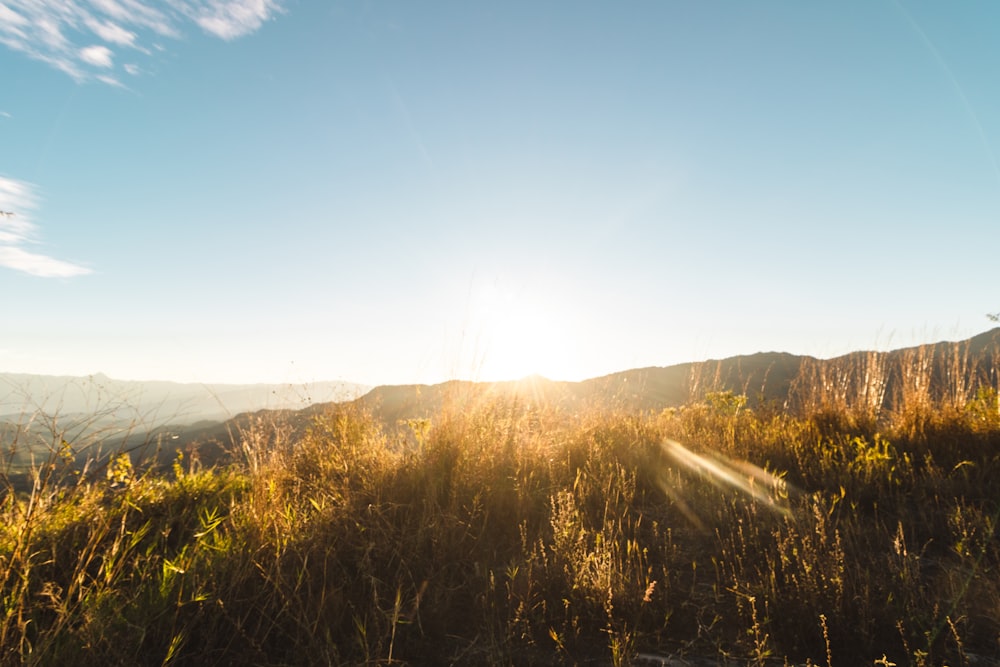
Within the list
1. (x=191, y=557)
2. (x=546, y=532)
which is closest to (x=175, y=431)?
(x=191, y=557)

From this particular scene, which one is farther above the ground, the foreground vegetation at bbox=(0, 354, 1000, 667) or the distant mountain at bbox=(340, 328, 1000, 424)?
the distant mountain at bbox=(340, 328, 1000, 424)

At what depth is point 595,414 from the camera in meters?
5.92

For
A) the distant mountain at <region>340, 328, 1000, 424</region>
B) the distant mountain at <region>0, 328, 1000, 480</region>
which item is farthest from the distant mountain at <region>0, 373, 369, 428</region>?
the distant mountain at <region>340, 328, 1000, 424</region>

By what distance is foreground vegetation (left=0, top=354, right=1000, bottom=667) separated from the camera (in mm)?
2127

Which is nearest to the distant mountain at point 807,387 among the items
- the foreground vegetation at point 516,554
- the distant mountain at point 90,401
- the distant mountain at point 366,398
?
the distant mountain at point 366,398

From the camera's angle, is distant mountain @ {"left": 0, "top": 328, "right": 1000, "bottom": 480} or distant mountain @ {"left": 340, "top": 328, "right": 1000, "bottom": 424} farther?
distant mountain @ {"left": 340, "top": 328, "right": 1000, "bottom": 424}

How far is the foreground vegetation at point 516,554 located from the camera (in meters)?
2.13

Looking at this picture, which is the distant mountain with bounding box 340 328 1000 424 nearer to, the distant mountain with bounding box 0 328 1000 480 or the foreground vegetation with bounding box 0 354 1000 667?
the distant mountain with bounding box 0 328 1000 480

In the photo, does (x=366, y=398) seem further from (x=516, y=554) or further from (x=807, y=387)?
(x=807, y=387)

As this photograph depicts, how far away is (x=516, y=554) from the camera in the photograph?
3.04 m

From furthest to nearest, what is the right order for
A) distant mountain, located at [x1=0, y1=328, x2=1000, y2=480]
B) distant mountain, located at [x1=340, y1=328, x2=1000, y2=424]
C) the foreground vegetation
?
distant mountain, located at [x1=340, y1=328, x2=1000, y2=424] → distant mountain, located at [x1=0, y1=328, x2=1000, y2=480] → the foreground vegetation

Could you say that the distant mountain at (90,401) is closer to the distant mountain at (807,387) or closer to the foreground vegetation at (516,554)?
the foreground vegetation at (516,554)

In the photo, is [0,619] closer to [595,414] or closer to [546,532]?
[546,532]

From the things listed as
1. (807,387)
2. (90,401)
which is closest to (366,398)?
(90,401)
